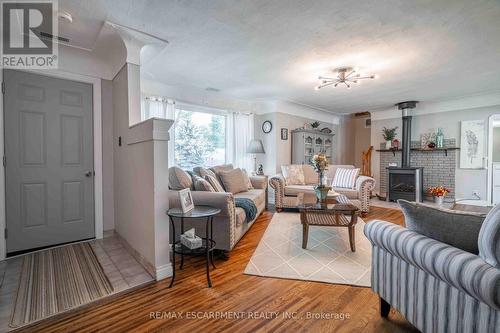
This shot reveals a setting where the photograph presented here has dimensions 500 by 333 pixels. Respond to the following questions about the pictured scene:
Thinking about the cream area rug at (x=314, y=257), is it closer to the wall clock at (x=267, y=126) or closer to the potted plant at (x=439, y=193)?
the wall clock at (x=267, y=126)

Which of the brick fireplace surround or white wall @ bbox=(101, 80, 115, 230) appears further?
the brick fireplace surround

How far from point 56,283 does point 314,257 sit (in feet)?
7.86

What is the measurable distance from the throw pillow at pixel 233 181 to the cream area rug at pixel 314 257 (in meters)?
0.86

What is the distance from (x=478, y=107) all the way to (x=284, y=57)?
490 centimetres

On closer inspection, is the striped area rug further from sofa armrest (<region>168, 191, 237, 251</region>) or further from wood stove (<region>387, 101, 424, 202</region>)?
wood stove (<region>387, 101, 424, 202</region>)

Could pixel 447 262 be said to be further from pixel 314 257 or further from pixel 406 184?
pixel 406 184

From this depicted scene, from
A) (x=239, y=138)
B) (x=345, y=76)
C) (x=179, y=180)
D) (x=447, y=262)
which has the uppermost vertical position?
(x=345, y=76)

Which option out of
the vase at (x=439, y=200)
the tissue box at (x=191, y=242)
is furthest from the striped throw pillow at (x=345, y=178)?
the tissue box at (x=191, y=242)

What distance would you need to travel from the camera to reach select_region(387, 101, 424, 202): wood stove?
552 centimetres

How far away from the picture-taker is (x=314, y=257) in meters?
2.56

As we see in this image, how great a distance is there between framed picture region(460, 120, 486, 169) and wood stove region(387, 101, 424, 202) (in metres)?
0.84

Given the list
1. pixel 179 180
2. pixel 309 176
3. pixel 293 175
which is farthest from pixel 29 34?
pixel 309 176

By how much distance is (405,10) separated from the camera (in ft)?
6.79

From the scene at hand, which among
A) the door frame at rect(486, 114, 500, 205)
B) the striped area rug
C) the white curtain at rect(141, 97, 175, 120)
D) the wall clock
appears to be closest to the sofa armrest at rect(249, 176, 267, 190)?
the wall clock
